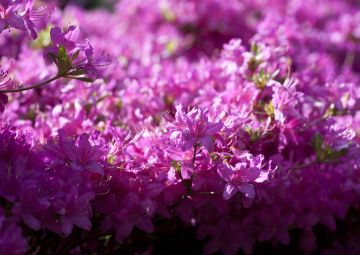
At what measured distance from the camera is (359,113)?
2.27 metres

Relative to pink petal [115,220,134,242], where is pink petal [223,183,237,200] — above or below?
above

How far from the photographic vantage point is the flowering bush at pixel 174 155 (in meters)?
1.14

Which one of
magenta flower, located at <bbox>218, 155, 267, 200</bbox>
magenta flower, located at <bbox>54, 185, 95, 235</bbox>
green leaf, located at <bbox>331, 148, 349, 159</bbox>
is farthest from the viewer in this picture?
green leaf, located at <bbox>331, 148, 349, 159</bbox>

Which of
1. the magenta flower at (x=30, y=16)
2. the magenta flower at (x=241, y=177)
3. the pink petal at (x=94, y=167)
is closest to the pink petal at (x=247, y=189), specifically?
the magenta flower at (x=241, y=177)

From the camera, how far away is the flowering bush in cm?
114

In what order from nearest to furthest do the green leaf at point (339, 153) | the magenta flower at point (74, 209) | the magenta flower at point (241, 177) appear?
the magenta flower at point (74, 209)
the magenta flower at point (241, 177)
the green leaf at point (339, 153)

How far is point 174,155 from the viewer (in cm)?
119

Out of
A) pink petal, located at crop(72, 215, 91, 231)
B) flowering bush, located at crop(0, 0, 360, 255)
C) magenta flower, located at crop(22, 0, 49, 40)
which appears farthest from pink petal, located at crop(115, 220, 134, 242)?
magenta flower, located at crop(22, 0, 49, 40)

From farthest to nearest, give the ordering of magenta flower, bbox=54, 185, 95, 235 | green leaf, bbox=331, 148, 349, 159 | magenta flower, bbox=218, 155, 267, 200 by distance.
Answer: green leaf, bbox=331, 148, 349, 159, magenta flower, bbox=218, 155, 267, 200, magenta flower, bbox=54, 185, 95, 235

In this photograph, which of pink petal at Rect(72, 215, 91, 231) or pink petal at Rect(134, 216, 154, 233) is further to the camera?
pink petal at Rect(134, 216, 154, 233)

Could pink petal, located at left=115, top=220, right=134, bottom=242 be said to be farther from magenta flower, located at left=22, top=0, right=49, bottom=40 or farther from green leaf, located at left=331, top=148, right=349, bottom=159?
green leaf, located at left=331, top=148, right=349, bottom=159

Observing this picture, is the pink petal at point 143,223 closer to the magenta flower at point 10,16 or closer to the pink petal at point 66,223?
the pink petal at point 66,223

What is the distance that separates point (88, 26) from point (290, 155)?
2.40 metres

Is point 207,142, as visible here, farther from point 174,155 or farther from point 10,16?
point 10,16
